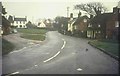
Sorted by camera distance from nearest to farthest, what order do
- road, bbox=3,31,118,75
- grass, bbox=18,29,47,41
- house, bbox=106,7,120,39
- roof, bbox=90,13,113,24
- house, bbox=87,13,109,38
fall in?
road, bbox=3,31,118,75
house, bbox=106,7,120,39
grass, bbox=18,29,47,41
house, bbox=87,13,109,38
roof, bbox=90,13,113,24

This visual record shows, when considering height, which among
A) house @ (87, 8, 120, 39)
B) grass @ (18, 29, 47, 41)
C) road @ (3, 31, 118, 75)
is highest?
house @ (87, 8, 120, 39)

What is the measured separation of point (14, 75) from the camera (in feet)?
50.9

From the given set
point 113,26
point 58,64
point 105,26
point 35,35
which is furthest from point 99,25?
point 58,64

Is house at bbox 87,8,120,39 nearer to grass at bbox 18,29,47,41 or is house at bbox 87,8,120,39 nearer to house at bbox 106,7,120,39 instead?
house at bbox 106,7,120,39

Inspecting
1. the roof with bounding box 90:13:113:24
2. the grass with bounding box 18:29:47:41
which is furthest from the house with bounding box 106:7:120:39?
the grass with bounding box 18:29:47:41

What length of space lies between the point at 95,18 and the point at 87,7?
10.4m

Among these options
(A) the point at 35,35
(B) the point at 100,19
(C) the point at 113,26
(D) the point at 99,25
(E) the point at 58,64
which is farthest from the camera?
(A) the point at 35,35

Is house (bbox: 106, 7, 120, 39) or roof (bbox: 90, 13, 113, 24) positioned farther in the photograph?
roof (bbox: 90, 13, 113, 24)

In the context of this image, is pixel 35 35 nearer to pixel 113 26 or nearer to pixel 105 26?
pixel 105 26

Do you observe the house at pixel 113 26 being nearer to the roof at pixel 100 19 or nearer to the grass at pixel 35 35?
the roof at pixel 100 19

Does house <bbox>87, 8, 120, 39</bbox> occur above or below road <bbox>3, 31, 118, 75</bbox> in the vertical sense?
above

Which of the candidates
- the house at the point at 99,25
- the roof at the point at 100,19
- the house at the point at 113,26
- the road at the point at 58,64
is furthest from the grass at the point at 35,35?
the road at the point at 58,64

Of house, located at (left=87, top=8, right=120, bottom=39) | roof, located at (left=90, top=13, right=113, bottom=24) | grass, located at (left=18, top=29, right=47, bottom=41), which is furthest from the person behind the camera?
roof, located at (left=90, top=13, right=113, bottom=24)

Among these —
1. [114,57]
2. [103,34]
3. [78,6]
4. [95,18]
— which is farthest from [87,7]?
[114,57]
